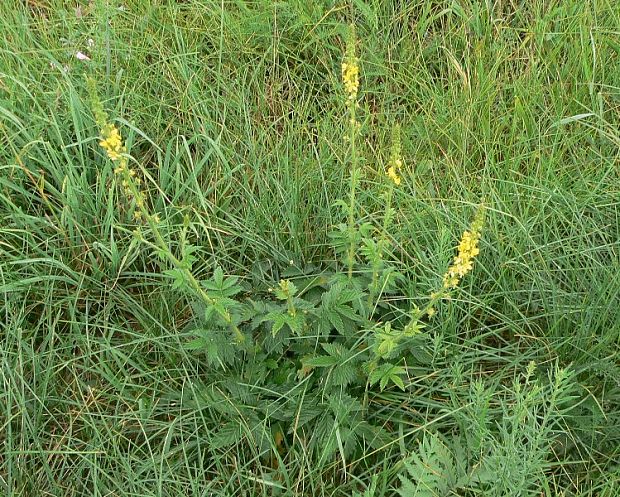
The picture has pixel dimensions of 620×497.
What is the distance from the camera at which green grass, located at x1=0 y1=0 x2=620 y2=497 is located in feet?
6.07

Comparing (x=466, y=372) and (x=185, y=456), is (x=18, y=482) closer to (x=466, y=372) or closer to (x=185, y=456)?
(x=185, y=456)

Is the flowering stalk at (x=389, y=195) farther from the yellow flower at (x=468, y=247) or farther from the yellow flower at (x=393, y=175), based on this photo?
the yellow flower at (x=468, y=247)

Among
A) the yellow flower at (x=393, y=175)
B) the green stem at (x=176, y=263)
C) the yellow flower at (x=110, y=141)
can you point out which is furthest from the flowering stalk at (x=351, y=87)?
the yellow flower at (x=110, y=141)

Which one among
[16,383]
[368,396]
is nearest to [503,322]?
[368,396]

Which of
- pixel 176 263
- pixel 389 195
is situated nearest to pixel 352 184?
pixel 389 195

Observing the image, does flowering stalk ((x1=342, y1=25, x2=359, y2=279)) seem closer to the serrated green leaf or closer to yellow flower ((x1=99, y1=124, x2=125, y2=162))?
the serrated green leaf

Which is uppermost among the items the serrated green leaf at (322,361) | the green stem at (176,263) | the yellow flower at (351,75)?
the yellow flower at (351,75)

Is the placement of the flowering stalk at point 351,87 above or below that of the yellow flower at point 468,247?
above

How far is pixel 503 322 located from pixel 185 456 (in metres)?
1.07

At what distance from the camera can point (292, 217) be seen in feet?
7.38

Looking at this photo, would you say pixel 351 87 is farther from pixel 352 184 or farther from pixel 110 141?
pixel 110 141

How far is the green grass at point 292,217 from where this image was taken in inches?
72.8

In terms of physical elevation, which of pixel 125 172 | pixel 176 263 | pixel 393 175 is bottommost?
pixel 176 263

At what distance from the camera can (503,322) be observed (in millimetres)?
2008
